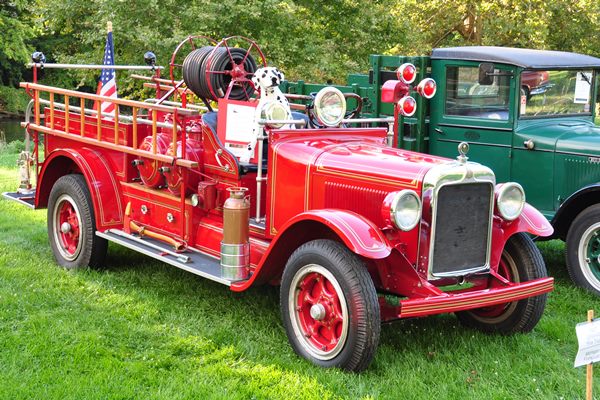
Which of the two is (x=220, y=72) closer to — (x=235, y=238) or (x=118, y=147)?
(x=118, y=147)

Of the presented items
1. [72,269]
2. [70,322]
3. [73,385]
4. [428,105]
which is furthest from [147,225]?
[428,105]

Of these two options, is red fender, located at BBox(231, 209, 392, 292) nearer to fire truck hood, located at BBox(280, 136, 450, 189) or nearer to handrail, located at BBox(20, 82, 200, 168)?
fire truck hood, located at BBox(280, 136, 450, 189)

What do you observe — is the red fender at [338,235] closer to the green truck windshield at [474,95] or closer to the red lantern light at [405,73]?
the red lantern light at [405,73]

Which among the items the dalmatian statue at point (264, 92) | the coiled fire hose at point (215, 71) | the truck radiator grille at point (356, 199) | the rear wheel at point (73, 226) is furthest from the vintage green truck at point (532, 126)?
the rear wheel at point (73, 226)

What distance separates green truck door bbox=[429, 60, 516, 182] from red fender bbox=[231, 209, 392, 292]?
9.56ft

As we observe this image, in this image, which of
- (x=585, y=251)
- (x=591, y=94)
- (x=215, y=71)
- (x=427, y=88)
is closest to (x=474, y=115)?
(x=591, y=94)

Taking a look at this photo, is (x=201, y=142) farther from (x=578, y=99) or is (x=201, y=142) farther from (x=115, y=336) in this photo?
(x=578, y=99)

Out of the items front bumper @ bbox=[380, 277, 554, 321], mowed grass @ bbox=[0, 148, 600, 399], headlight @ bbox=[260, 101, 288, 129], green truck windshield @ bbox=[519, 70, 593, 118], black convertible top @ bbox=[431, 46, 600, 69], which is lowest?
mowed grass @ bbox=[0, 148, 600, 399]

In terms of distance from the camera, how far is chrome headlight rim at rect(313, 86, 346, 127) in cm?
530

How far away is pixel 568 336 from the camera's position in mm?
5090

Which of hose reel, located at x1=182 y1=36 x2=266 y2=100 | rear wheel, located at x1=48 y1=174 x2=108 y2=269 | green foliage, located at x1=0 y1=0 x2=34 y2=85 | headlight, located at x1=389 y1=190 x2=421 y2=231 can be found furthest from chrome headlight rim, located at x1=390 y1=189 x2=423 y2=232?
green foliage, located at x1=0 y1=0 x2=34 y2=85

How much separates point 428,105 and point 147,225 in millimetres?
3185

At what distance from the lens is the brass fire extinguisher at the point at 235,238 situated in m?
4.95

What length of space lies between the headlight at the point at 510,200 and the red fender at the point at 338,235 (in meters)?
0.86
